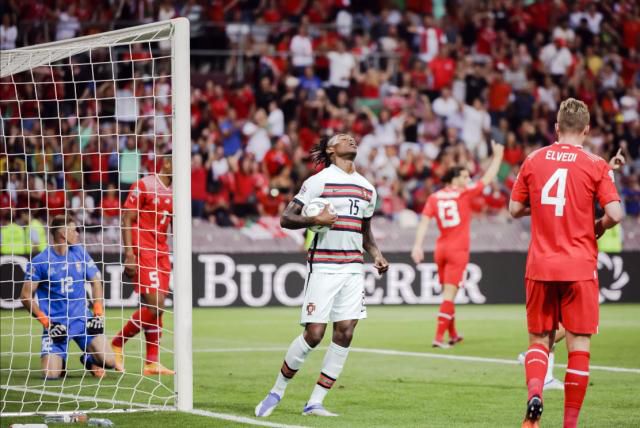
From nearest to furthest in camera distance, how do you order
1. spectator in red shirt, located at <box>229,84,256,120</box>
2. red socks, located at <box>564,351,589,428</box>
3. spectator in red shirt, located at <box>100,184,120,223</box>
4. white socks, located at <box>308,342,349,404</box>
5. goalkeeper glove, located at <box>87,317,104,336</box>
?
red socks, located at <box>564,351,589,428</box> → white socks, located at <box>308,342,349,404</box> → goalkeeper glove, located at <box>87,317,104,336</box> → spectator in red shirt, located at <box>100,184,120,223</box> → spectator in red shirt, located at <box>229,84,256,120</box>

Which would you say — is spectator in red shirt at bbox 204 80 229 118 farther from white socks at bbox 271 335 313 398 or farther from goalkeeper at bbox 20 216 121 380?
white socks at bbox 271 335 313 398

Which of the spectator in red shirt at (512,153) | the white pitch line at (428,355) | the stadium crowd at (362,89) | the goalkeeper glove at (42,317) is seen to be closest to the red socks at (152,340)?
the goalkeeper glove at (42,317)

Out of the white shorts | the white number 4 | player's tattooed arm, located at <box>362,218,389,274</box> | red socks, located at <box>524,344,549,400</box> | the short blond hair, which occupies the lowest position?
red socks, located at <box>524,344,549,400</box>

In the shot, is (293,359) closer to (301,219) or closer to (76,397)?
(301,219)

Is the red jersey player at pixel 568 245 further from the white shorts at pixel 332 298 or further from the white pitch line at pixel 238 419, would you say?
the white pitch line at pixel 238 419

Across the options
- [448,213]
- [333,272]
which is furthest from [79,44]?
[448,213]

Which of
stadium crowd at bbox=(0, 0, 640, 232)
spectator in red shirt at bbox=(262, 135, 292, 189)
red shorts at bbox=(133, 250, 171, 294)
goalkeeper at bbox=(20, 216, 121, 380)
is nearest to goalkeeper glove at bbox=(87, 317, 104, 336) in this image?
goalkeeper at bbox=(20, 216, 121, 380)

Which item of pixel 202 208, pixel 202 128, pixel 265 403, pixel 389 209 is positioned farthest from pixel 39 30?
pixel 265 403

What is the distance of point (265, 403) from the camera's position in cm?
860

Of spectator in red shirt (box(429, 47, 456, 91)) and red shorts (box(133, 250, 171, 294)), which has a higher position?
spectator in red shirt (box(429, 47, 456, 91))

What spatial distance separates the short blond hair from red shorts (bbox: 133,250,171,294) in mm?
5306

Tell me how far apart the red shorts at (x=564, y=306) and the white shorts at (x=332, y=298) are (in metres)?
1.72

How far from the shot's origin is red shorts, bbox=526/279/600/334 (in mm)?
7176

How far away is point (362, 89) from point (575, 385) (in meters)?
19.2
